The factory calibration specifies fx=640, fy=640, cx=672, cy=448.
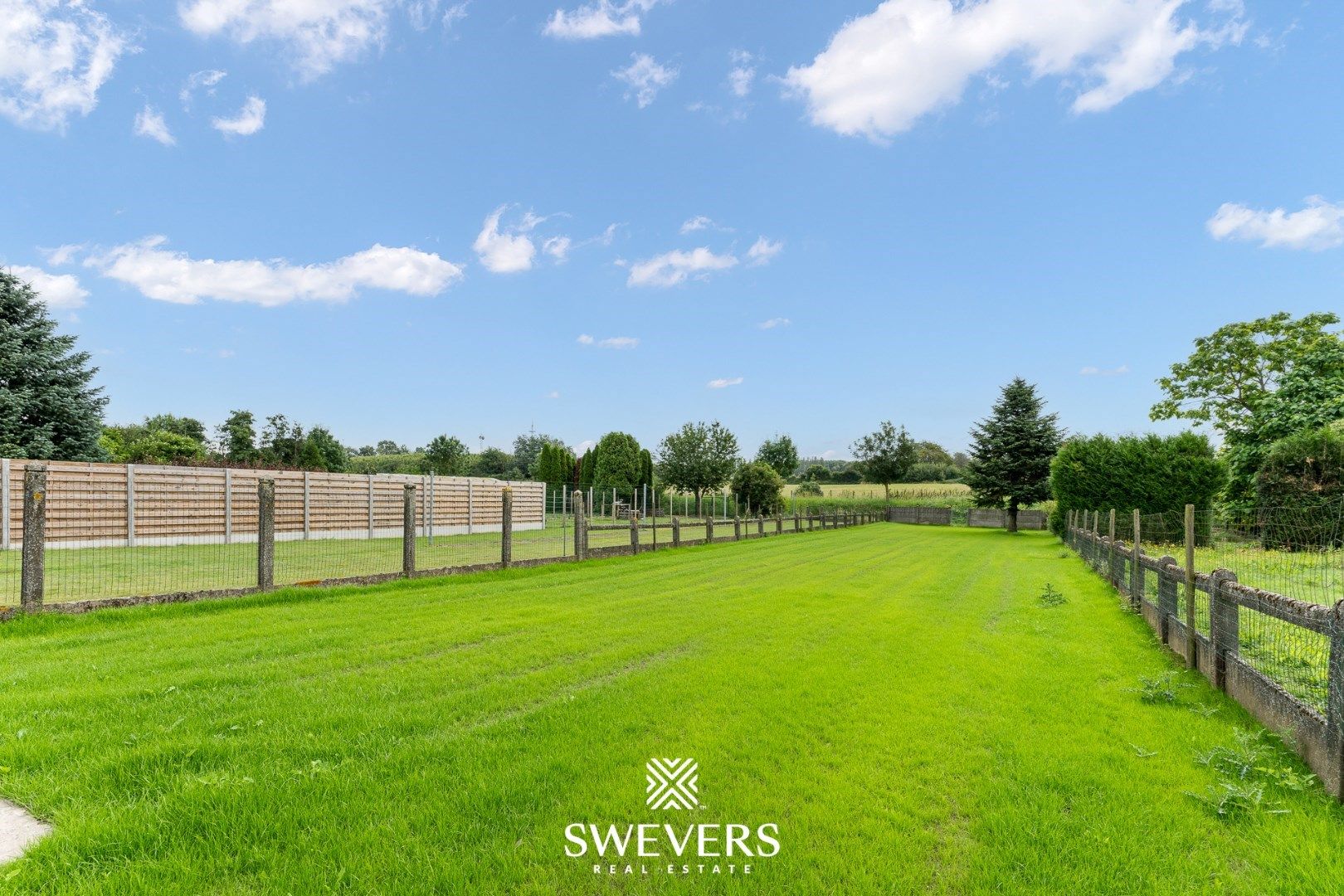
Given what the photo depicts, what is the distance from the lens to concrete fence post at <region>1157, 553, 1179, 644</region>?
6.10 m

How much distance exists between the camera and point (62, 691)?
13.6 feet

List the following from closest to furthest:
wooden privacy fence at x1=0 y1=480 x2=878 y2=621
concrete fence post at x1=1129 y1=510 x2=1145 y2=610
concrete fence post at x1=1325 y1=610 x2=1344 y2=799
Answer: concrete fence post at x1=1325 y1=610 x2=1344 y2=799
wooden privacy fence at x1=0 y1=480 x2=878 y2=621
concrete fence post at x1=1129 y1=510 x2=1145 y2=610

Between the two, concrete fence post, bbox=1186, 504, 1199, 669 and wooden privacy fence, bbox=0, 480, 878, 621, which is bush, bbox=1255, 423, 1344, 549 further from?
wooden privacy fence, bbox=0, 480, 878, 621

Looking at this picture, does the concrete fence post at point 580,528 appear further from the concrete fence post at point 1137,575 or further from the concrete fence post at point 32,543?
the concrete fence post at point 1137,575

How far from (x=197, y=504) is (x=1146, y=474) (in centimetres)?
2734

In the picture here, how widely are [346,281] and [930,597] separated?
65.4 ft

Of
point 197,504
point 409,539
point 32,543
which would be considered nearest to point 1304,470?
point 409,539

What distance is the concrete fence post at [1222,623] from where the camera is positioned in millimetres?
4535

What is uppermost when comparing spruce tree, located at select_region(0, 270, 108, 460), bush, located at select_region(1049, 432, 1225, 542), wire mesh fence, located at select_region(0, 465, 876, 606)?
spruce tree, located at select_region(0, 270, 108, 460)

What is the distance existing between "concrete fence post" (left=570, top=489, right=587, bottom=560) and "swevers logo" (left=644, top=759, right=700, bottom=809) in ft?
31.9

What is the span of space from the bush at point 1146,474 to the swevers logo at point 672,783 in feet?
65.9

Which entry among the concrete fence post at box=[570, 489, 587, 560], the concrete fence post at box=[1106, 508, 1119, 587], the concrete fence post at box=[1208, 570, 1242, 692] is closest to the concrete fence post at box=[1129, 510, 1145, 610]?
the concrete fence post at box=[1106, 508, 1119, 587]

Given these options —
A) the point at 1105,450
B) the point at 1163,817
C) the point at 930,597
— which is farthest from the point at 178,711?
the point at 1105,450

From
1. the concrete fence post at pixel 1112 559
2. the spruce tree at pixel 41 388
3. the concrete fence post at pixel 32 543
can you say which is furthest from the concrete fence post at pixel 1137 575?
the spruce tree at pixel 41 388
